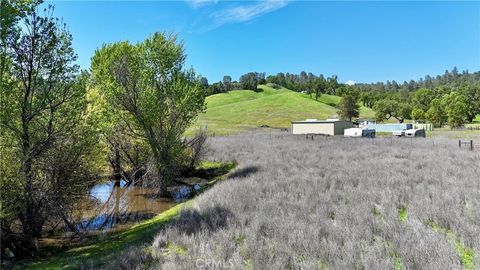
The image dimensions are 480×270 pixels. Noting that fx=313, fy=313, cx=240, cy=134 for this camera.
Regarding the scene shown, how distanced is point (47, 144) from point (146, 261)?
5578mm

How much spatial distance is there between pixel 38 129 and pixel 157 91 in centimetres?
861

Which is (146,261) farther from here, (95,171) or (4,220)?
(95,171)

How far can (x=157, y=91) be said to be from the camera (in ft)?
59.6

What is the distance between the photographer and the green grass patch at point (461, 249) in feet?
19.8

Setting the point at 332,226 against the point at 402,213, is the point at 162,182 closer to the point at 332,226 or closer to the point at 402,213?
the point at 332,226

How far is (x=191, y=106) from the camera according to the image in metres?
18.8

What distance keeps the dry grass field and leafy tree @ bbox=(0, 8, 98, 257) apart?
14.2 ft

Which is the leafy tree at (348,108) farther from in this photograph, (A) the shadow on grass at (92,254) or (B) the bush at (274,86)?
(A) the shadow on grass at (92,254)

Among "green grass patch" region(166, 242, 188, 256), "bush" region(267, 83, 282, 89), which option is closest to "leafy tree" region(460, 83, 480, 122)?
"bush" region(267, 83, 282, 89)

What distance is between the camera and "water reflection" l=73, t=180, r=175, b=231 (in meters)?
13.9

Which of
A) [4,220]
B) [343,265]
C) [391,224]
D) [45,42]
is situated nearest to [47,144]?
[4,220]

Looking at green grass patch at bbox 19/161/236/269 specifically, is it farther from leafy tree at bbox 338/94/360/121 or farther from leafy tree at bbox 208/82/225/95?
leafy tree at bbox 208/82/225/95

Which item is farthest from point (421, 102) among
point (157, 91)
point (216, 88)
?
point (157, 91)

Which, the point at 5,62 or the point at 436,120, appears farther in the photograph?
the point at 436,120
